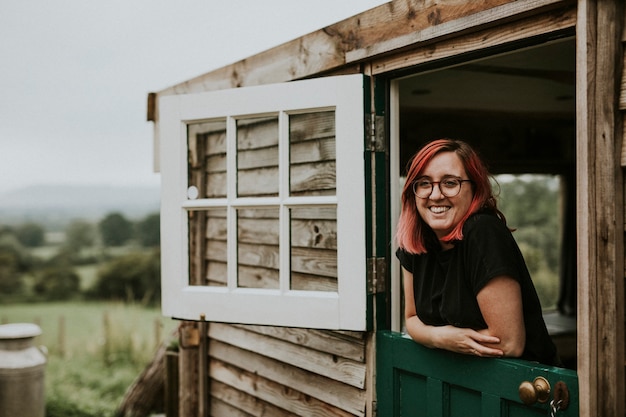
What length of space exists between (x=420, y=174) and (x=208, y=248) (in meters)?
2.31

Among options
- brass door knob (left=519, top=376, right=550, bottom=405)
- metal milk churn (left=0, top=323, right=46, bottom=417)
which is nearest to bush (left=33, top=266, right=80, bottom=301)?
metal milk churn (left=0, top=323, right=46, bottom=417)

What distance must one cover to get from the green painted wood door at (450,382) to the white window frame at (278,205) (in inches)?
9.1

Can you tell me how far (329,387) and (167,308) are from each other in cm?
91

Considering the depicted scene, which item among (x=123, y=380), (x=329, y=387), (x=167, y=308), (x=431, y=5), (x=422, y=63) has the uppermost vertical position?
(x=431, y=5)

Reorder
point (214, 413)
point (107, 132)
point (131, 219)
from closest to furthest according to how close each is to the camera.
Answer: point (214, 413)
point (131, 219)
point (107, 132)

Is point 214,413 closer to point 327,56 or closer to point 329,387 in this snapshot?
point 329,387

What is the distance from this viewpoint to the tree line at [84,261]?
52.7 ft

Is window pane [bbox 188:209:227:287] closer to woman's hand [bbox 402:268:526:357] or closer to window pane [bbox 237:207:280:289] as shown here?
window pane [bbox 237:207:280:289]

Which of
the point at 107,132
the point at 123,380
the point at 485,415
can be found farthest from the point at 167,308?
the point at 107,132

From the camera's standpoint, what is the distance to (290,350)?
364 cm

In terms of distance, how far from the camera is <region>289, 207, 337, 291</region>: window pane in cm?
332

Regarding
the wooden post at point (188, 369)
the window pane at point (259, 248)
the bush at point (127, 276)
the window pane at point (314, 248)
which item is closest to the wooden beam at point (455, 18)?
the window pane at point (314, 248)

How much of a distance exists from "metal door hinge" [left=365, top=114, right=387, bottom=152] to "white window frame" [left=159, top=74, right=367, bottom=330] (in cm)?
5

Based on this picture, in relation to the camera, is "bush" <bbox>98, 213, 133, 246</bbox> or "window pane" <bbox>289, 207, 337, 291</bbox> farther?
"bush" <bbox>98, 213, 133, 246</bbox>
